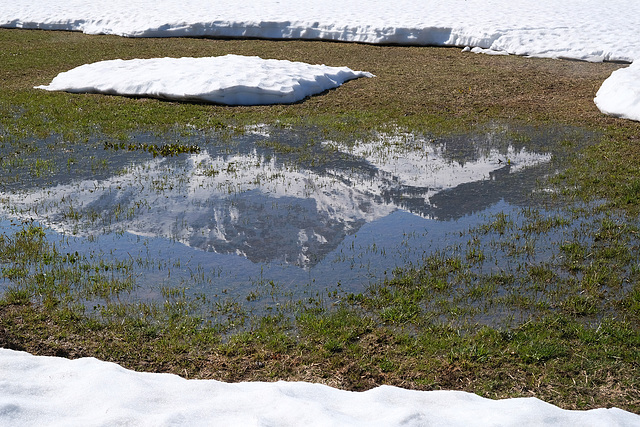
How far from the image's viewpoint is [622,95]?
1870cm

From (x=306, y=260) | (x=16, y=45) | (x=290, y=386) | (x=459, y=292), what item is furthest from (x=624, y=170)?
(x=16, y=45)

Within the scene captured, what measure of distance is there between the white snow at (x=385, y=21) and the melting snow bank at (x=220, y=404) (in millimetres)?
25454

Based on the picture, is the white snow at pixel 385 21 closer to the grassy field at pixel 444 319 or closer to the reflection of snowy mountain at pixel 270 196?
the grassy field at pixel 444 319

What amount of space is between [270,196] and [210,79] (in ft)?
31.9

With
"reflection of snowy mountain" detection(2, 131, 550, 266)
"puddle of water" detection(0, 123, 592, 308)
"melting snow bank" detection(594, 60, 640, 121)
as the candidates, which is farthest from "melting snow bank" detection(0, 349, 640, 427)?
"melting snow bank" detection(594, 60, 640, 121)

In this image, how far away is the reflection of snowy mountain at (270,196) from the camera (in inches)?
439

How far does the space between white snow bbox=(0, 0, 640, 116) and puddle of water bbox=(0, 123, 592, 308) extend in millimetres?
15259

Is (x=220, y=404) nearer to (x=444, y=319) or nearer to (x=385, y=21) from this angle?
(x=444, y=319)

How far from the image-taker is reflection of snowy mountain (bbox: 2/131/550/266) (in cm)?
1114

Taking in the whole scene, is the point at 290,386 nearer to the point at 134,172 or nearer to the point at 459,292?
the point at 459,292

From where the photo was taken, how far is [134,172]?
14.3m

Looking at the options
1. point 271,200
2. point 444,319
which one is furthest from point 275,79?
point 444,319

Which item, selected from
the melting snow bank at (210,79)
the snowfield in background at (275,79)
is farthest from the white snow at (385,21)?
the melting snow bank at (210,79)

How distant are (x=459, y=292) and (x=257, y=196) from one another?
5.35 metres
